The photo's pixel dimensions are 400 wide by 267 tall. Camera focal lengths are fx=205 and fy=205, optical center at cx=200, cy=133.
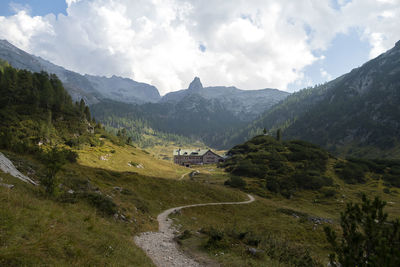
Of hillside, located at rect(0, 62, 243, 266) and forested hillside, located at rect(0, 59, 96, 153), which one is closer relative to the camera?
hillside, located at rect(0, 62, 243, 266)

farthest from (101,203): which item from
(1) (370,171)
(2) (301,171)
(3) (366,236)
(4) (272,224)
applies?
(1) (370,171)

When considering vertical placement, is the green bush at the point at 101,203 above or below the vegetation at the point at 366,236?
below

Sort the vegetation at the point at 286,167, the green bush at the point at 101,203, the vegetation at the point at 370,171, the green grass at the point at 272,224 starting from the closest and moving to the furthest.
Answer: the green grass at the point at 272,224, the green bush at the point at 101,203, the vegetation at the point at 286,167, the vegetation at the point at 370,171

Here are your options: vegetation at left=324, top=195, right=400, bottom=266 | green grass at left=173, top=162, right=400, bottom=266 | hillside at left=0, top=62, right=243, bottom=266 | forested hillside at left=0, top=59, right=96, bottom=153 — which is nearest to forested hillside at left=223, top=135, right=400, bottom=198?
green grass at left=173, top=162, right=400, bottom=266

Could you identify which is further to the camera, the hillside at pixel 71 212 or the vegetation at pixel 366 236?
the hillside at pixel 71 212

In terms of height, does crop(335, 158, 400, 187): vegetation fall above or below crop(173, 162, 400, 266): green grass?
above

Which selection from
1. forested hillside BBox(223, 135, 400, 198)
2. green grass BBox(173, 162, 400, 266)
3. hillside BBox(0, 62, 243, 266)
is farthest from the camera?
forested hillside BBox(223, 135, 400, 198)

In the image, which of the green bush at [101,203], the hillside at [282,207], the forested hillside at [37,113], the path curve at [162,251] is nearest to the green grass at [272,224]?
the hillside at [282,207]

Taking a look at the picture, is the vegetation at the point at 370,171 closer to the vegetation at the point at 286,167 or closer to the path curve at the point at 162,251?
the vegetation at the point at 286,167

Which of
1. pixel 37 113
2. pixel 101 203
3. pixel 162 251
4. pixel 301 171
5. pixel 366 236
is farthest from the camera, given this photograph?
pixel 301 171

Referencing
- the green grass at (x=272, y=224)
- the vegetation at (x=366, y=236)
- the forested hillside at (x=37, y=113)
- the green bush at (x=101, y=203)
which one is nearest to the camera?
the vegetation at (x=366, y=236)

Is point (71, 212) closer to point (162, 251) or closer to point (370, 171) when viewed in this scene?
point (162, 251)

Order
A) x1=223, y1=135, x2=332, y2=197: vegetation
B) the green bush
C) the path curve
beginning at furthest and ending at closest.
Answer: x1=223, y1=135, x2=332, y2=197: vegetation, the green bush, the path curve

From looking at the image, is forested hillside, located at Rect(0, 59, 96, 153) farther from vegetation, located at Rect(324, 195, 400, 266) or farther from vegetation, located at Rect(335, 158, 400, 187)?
vegetation, located at Rect(335, 158, 400, 187)
